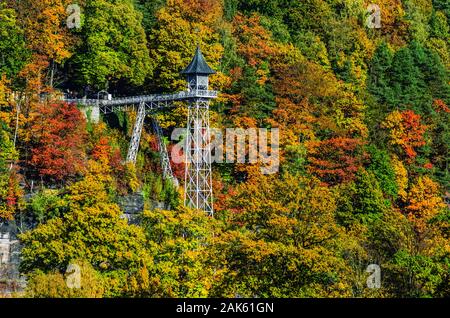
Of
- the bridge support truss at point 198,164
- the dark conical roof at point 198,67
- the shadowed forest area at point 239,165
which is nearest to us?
the shadowed forest area at point 239,165

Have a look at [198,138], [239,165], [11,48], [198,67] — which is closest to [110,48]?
[11,48]

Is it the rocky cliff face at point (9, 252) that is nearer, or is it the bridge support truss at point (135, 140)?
the rocky cliff face at point (9, 252)

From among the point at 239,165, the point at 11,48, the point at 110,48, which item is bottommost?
the point at 239,165

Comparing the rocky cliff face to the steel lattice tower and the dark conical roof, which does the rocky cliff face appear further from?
the dark conical roof

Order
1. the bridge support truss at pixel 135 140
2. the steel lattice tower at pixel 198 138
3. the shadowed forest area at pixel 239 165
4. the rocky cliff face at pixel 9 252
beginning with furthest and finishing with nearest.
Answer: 1. the bridge support truss at pixel 135 140
2. the steel lattice tower at pixel 198 138
3. the rocky cliff face at pixel 9 252
4. the shadowed forest area at pixel 239 165

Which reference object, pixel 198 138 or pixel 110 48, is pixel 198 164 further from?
pixel 110 48

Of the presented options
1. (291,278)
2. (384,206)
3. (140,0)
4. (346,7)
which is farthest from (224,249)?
(346,7)

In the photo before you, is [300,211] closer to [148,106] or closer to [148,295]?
[148,295]

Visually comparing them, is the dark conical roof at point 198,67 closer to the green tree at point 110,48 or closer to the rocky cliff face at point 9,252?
the green tree at point 110,48

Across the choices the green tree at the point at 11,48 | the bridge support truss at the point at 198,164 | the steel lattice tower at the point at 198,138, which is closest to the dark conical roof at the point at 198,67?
the steel lattice tower at the point at 198,138
